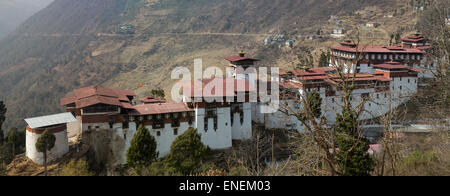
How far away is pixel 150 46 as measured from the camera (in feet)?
395

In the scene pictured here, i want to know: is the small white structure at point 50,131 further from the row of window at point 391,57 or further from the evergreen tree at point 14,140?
the row of window at point 391,57

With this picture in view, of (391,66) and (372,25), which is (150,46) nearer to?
(372,25)

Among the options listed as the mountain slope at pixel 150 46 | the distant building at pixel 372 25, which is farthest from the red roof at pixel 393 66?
the distant building at pixel 372 25

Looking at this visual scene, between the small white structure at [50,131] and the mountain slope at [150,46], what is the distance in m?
45.4

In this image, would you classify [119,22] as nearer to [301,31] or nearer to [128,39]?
[128,39]

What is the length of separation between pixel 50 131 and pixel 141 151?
7.21 meters

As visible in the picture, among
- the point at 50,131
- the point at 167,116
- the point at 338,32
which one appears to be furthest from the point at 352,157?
the point at 338,32

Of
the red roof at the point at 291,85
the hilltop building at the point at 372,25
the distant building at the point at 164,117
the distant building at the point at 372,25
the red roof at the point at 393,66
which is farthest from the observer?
the distant building at the point at 372,25

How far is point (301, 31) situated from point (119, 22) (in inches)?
3813

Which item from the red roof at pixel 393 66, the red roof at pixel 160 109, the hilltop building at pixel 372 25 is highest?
the hilltop building at pixel 372 25

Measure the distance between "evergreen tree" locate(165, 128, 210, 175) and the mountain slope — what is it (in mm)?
47136

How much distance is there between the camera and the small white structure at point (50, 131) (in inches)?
1039
